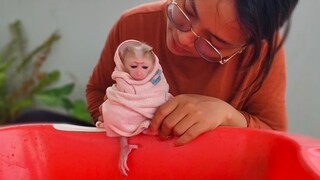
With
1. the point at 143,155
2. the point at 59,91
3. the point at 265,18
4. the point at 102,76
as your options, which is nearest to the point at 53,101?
the point at 59,91

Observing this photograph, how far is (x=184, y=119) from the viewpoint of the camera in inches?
21.9

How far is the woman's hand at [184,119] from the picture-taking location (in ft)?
1.78

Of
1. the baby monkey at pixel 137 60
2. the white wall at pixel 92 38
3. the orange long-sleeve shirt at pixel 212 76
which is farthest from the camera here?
the white wall at pixel 92 38

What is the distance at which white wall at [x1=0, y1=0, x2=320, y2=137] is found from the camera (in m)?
1.33

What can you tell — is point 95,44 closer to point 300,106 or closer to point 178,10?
point 300,106

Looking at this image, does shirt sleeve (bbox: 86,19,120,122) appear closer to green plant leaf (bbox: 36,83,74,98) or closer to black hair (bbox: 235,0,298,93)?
black hair (bbox: 235,0,298,93)

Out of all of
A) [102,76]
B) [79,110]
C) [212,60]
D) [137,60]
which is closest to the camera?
[137,60]

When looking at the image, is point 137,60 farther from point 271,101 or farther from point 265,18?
point 271,101

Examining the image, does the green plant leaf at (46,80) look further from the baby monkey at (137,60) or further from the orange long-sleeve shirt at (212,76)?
the baby monkey at (137,60)

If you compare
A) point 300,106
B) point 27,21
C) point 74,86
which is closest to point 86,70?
point 74,86

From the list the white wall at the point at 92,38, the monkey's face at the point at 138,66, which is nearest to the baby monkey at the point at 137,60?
the monkey's face at the point at 138,66

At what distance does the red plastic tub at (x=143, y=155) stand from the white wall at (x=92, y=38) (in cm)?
82

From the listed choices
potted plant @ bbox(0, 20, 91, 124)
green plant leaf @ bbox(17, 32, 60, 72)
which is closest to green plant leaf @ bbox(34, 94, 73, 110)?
potted plant @ bbox(0, 20, 91, 124)

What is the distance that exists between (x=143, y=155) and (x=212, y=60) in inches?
6.5
